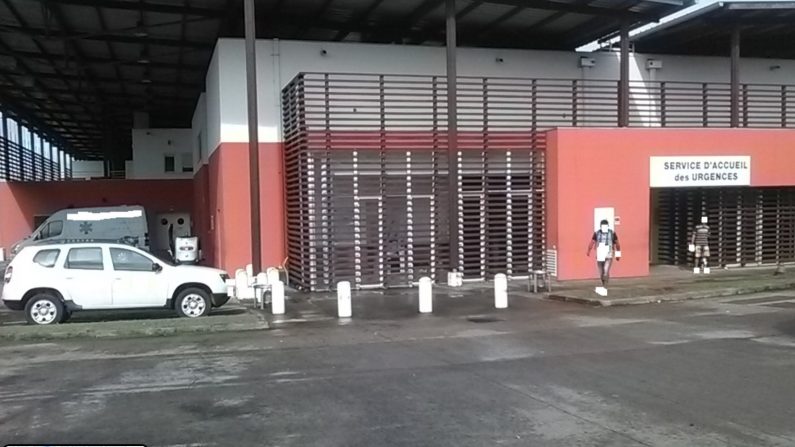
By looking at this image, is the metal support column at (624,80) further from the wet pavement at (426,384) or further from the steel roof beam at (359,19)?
the wet pavement at (426,384)

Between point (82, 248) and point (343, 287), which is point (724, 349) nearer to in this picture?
point (343, 287)

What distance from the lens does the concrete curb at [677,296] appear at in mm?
15688

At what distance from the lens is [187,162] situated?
42625 mm

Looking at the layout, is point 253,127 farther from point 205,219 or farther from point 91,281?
point 205,219

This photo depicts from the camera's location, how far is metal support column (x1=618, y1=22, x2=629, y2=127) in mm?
21266

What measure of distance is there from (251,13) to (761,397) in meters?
13.9

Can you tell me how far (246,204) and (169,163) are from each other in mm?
23325

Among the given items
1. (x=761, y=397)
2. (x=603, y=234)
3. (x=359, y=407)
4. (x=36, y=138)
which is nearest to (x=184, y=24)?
(x=603, y=234)

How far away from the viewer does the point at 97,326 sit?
43.0 ft

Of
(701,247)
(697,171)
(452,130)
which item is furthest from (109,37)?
(701,247)

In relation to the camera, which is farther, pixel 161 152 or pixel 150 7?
pixel 161 152

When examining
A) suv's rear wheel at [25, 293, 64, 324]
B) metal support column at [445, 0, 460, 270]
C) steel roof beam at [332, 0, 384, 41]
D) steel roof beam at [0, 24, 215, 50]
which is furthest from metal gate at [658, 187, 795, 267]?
suv's rear wheel at [25, 293, 64, 324]

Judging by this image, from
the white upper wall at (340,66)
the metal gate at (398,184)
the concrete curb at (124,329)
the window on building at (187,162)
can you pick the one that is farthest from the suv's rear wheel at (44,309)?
the window on building at (187,162)

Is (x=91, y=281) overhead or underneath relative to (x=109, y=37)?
underneath
